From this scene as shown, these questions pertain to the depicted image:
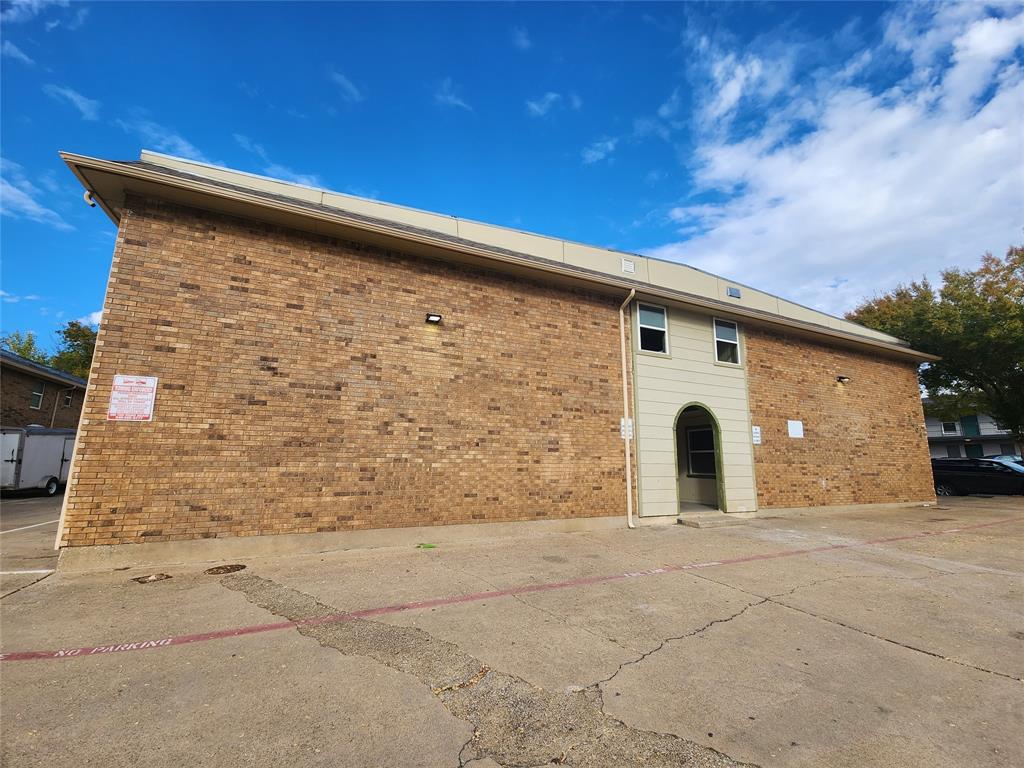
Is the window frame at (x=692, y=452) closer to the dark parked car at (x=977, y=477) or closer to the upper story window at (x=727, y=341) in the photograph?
the upper story window at (x=727, y=341)

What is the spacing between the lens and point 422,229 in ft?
29.2

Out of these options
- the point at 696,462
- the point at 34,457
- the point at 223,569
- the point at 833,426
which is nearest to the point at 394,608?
the point at 223,569

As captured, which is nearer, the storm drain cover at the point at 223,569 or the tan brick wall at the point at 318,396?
the storm drain cover at the point at 223,569

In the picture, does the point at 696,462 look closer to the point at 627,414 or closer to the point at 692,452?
the point at 692,452

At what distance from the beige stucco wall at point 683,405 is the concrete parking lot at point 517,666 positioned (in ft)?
13.4

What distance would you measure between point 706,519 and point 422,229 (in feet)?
28.8

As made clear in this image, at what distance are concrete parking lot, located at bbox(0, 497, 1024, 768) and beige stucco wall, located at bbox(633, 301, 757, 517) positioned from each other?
4.08m

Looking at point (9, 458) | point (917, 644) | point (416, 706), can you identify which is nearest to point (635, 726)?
point (416, 706)

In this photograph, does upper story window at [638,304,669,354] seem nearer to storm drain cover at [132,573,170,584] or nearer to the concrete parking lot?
the concrete parking lot

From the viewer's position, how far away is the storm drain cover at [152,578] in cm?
545

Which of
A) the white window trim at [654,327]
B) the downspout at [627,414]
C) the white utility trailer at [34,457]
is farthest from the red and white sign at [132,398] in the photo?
the white utility trailer at [34,457]

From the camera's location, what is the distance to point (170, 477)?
633 centimetres

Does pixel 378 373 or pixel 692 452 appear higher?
pixel 378 373

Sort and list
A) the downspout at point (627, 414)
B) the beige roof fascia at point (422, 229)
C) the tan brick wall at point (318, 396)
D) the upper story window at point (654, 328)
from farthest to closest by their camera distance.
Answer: the upper story window at point (654, 328) → the downspout at point (627, 414) → the beige roof fascia at point (422, 229) → the tan brick wall at point (318, 396)
